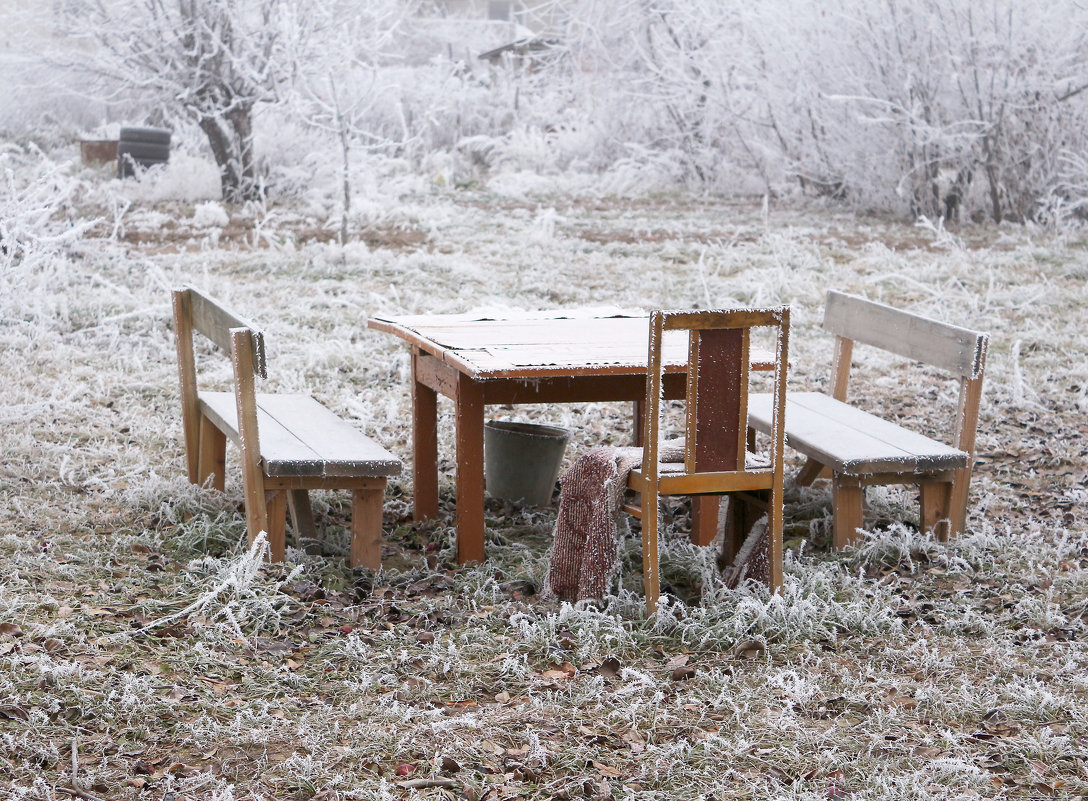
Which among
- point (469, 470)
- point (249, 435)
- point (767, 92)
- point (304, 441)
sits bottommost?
point (469, 470)

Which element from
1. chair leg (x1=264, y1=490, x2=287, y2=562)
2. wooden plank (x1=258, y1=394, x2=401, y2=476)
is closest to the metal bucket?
wooden plank (x1=258, y1=394, x2=401, y2=476)

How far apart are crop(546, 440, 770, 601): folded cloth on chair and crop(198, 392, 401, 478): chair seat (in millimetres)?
691

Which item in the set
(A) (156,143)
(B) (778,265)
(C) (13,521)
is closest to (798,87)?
(B) (778,265)

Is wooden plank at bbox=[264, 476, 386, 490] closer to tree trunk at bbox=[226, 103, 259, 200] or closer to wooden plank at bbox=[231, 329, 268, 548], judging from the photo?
wooden plank at bbox=[231, 329, 268, 548]

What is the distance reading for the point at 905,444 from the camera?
505 cm

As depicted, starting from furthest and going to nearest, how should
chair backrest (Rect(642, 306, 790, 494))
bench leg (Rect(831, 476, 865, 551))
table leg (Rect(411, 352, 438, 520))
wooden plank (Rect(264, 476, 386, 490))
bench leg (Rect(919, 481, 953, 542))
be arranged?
table leg (Rect(411, 352, 438, 520)), bench leg (Rect(919, 481, 953, 542)), bench leg (Rect(831, 476, 865, 551)), wooden plank (Rect(264, 476, 386, 490)), chair backrest (Rect(642, 306, 790, 494))

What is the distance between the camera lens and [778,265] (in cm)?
1240

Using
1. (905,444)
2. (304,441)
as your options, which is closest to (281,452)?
(304,441)

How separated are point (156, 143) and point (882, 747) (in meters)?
19.5

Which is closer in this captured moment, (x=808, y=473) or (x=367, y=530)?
(x=367, y=530)

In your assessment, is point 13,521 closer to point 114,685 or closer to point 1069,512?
point 114,685

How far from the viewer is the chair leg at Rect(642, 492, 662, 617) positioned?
161 inches

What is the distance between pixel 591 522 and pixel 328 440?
1.18 metres

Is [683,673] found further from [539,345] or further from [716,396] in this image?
[539,345]
